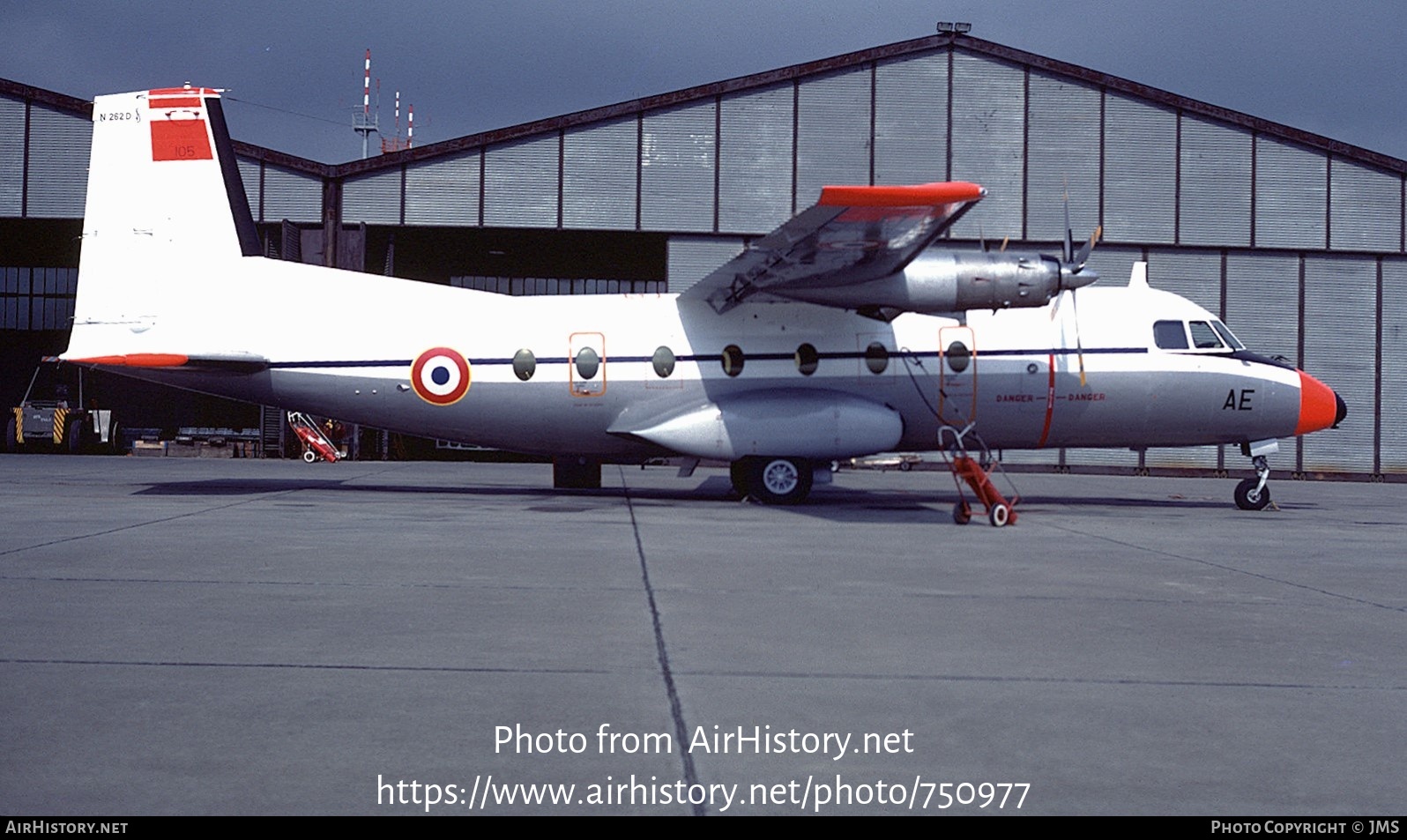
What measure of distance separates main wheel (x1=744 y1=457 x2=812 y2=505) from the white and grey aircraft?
27 mm

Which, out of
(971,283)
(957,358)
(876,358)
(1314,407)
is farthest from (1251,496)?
(876,358)

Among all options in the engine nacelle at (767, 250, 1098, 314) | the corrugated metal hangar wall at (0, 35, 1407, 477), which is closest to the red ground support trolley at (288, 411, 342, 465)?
the corrugated metal hangar wall at (0, 35, 1407, 477)

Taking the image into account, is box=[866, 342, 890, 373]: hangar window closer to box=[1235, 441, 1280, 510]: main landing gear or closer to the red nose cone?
box=[1235, 441, 1280, 510]: main landing gear

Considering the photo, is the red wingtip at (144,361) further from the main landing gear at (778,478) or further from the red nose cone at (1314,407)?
the red nose cone at (1314,407)

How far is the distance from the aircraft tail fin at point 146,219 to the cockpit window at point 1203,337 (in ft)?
50.7

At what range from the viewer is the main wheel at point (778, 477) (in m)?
18.2

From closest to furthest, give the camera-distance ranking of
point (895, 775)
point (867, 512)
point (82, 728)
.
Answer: point (895, 775) → point (82, 728) → point (867, 512)

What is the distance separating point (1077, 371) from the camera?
18641 mm

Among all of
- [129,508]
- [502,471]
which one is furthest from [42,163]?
[129,508]

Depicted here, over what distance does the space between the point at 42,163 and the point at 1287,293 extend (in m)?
37.5

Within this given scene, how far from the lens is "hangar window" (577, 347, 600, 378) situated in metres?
18.5
